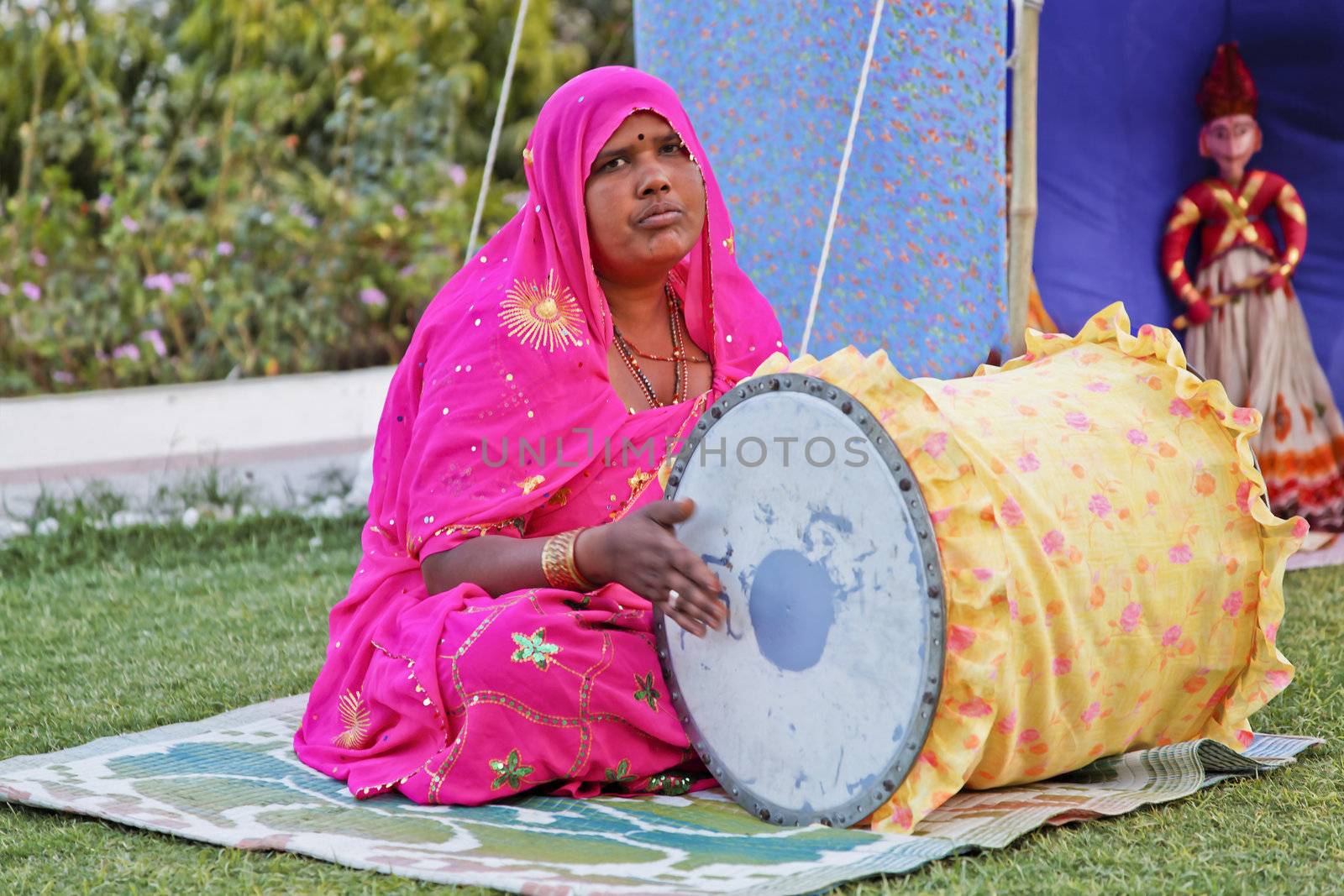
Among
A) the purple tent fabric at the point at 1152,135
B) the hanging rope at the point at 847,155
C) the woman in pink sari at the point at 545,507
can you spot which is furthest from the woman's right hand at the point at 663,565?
the purple tent fabric at the point at 1152,135

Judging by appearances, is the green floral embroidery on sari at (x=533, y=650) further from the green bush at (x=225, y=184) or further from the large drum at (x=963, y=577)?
the green bush at (x=225, y=184)

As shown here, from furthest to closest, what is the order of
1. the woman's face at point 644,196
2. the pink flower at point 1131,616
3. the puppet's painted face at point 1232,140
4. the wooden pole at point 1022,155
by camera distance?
the puppet's painted face at point 1232,140 → the wooden pole at point 1022,155 → the woman's face at point 644,196 → the pink flower at point 1131,616

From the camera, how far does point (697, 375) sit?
10.2 ft

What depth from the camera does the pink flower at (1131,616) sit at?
2488 millimetres

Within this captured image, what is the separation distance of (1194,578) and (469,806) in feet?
4.11

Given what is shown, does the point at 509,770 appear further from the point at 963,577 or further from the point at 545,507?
the point at 963,577

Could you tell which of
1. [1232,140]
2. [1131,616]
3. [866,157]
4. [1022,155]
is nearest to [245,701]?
[1131,616]

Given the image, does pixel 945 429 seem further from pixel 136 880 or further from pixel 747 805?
pixel 136 880

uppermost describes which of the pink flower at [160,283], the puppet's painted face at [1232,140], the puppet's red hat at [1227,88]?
the puppet's red hat at [1227,88]

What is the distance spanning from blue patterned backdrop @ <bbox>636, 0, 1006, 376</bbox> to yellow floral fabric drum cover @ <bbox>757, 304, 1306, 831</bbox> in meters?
1.42

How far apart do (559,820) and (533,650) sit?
0.28m

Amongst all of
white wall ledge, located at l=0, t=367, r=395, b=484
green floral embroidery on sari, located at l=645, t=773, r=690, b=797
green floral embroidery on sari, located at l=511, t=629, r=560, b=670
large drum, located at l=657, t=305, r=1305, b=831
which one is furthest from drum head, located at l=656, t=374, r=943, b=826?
white wall ledge, located at l=0, t=367, r=395, b=484

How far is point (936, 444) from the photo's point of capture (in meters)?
2.30

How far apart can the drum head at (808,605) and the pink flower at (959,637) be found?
25 millimetres
